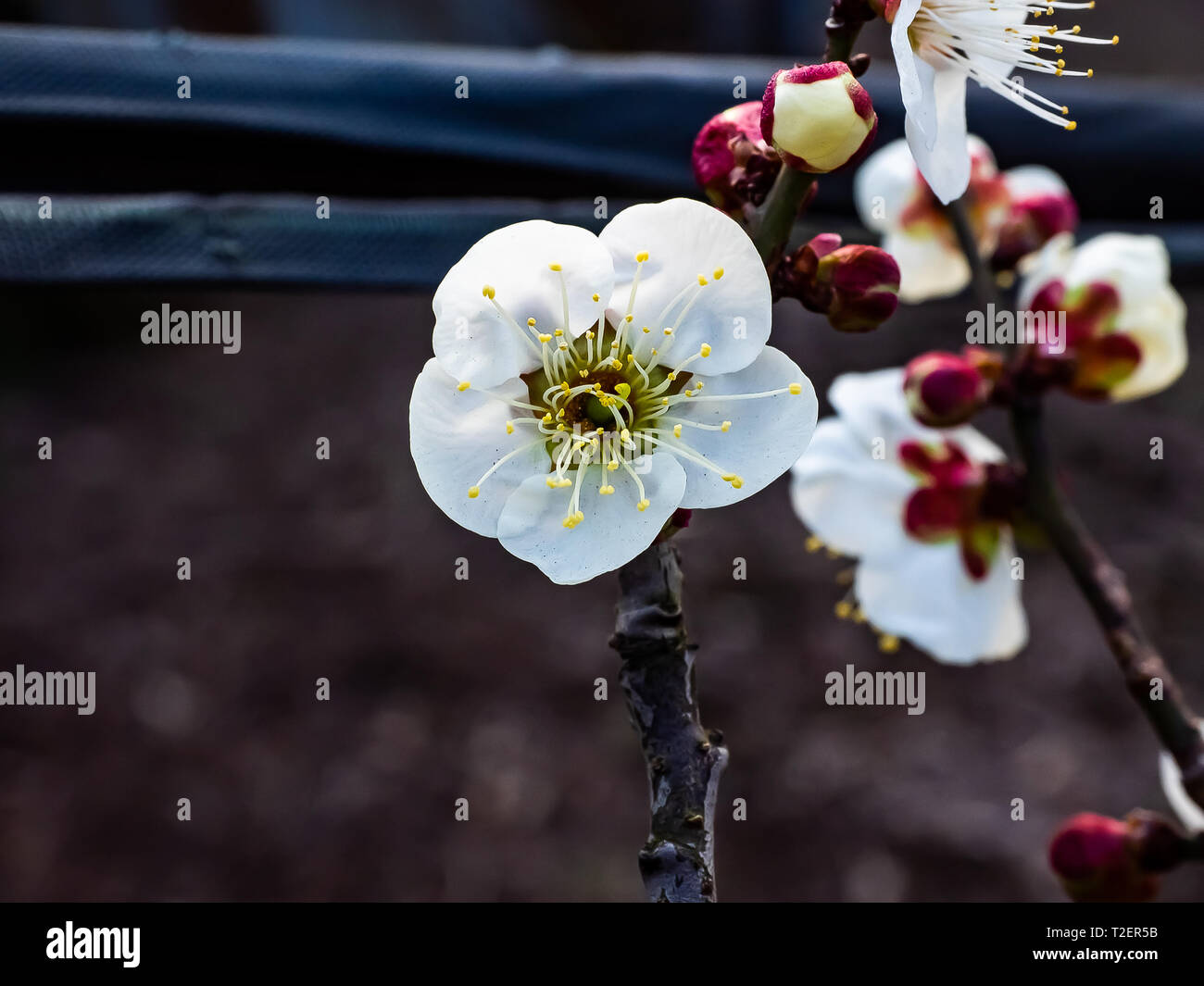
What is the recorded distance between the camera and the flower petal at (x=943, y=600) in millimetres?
726

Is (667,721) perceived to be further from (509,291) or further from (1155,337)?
(1155,337)

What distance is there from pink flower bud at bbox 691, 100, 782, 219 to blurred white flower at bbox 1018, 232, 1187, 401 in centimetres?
33

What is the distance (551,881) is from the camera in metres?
1.96

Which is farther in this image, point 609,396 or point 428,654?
point 428,654

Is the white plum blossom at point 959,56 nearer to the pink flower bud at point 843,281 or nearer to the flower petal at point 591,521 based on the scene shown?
the pink flower bud at point 843,281

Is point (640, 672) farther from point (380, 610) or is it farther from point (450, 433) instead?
point (380, 610)

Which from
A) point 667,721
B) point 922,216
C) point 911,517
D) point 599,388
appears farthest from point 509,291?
point 922,216

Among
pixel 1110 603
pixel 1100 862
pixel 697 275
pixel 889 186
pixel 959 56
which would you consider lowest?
pixel 1100 862

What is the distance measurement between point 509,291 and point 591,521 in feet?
0.29

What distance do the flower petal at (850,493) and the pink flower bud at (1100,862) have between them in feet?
0.73

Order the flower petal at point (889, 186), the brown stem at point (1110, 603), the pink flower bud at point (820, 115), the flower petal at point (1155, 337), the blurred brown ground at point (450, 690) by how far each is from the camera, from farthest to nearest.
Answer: the blurred brown ground at point (450, 690) → the flower petal at point (889, 186) → the flower petal at point (1155, 337) → the brown stem at point (1110, 603) → the pink flower bud at point (820, 115)

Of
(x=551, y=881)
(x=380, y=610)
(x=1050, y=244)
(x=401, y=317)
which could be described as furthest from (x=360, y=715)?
(x=1050, y=244)

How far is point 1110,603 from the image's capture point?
62 cm

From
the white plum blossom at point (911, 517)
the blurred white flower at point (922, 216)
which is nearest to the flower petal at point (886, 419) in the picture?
the white plum blossom at point (911, 517)
